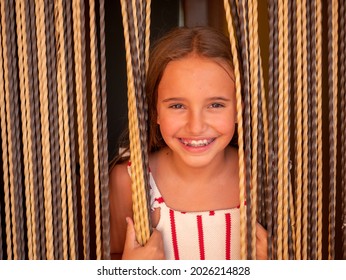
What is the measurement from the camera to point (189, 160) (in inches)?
42.6

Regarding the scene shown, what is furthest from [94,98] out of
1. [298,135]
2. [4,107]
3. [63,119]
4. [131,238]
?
[298,135]

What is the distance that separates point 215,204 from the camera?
1.16 meters

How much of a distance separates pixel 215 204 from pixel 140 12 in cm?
49

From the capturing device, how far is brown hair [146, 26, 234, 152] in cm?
106

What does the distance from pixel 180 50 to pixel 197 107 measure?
0.15 meters

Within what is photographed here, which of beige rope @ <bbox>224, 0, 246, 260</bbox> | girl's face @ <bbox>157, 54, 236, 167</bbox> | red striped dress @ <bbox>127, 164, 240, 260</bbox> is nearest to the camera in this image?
beige rope @ <bbox>224, 0, 246, 260</bbox>

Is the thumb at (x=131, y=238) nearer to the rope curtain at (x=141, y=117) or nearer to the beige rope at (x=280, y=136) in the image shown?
the rope curtain at (x=141, y=117)

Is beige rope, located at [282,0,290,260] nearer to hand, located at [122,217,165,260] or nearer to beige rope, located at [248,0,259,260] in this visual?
beige rope, located at [248,0,259,260]

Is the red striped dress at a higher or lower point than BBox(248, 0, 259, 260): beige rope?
lower

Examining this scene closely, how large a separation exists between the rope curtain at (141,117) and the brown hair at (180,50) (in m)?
0.12

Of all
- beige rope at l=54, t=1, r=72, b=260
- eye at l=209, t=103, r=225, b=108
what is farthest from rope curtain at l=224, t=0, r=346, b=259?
beige rope at l=54, t=1, r=72, b=260

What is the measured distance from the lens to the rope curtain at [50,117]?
93 cm

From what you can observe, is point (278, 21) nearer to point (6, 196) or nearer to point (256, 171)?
point (256, 171)

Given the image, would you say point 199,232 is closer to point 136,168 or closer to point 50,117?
point 136,168
